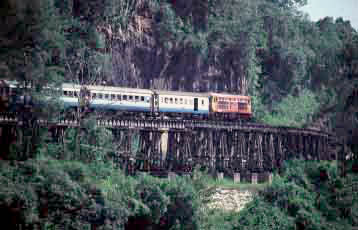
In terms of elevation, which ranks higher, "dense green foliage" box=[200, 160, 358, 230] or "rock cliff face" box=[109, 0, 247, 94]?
"rock cliff face" box=[109, 0, 247, 94]

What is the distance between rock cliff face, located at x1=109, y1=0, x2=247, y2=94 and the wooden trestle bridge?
8.27 metres

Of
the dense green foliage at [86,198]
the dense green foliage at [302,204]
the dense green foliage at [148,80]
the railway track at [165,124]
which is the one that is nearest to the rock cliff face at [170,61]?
the dense green foliage at [148,80]

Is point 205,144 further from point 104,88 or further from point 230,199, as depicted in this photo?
point 104,88

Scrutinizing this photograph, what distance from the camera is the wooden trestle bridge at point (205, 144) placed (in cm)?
4019

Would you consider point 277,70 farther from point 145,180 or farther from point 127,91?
point 145,180

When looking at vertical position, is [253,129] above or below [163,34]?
below

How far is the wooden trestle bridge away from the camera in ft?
132

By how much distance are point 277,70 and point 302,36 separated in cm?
928

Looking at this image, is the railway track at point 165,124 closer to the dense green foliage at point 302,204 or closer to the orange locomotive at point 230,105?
the orange locomotive at point 230,105

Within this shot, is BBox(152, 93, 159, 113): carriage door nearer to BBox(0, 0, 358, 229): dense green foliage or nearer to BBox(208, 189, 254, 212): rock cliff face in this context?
BBox(0, 0, 358, 229): dense green foliage

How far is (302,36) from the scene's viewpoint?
68.9 m

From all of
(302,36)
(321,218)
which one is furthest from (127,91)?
(302,36)

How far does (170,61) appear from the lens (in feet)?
174

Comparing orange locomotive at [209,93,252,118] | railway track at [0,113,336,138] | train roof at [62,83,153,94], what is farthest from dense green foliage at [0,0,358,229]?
orange locomotive at [209,93,252,118]
